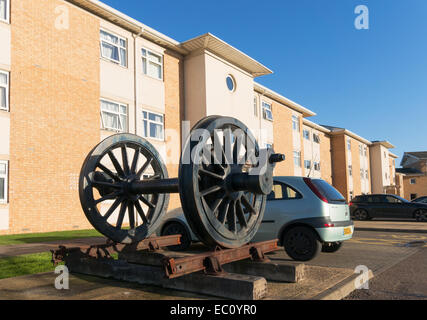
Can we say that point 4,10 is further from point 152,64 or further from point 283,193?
point 283,193

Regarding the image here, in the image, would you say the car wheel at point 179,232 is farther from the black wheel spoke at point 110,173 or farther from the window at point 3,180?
the window at point 3,180

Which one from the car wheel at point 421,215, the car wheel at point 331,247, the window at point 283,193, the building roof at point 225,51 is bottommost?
the car wheel at point 421,215

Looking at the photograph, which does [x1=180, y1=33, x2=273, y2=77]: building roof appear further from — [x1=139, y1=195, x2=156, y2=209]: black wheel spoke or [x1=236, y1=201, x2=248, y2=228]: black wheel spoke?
[x1=236, y1=201, x2=248, y2=228]: black wheel spoke

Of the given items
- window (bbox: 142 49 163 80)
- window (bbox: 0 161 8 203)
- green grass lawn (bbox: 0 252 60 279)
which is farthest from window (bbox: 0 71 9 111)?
green grass lawn (bbox: 0 252 60 279)

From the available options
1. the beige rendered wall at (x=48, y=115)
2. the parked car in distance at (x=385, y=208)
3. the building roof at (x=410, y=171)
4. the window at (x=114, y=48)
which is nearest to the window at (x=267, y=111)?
the parked car in distance at (x=385, y=208)

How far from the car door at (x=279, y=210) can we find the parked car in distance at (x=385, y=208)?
14.6 m

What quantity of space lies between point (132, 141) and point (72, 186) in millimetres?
8688

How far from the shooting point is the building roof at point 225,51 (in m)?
19.0

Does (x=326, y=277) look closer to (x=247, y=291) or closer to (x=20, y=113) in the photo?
(x=247, y=291)

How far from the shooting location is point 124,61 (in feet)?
56.3

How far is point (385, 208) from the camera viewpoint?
20.0 metres

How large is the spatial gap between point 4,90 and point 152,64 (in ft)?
24.8

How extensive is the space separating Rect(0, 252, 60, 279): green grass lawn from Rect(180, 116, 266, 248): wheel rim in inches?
121
